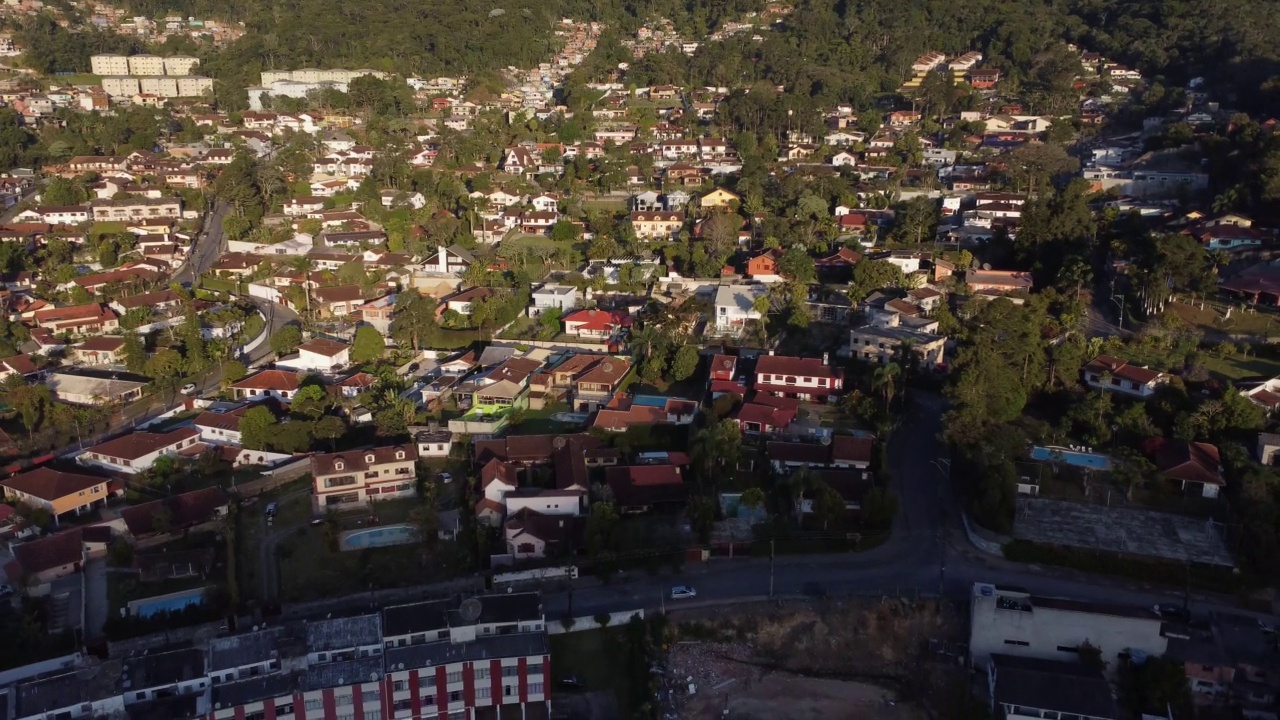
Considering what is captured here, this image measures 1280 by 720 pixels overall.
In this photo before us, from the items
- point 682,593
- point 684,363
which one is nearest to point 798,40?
point 684,363

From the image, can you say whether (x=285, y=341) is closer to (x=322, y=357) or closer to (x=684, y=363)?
(x=322, y=357)

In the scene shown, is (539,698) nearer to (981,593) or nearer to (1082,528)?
(981,593)

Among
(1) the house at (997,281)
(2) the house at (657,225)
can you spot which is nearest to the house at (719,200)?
(2) the house at (657,225)

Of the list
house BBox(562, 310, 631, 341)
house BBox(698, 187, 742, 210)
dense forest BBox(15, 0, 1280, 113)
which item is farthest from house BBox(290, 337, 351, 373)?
dense forest BBox(15, 0, 1280, 113)

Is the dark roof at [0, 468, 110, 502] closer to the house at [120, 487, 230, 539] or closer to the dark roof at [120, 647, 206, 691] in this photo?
the house at [120, 487, 230, 539]

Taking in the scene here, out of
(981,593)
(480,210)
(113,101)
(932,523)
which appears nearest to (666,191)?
(480,210)

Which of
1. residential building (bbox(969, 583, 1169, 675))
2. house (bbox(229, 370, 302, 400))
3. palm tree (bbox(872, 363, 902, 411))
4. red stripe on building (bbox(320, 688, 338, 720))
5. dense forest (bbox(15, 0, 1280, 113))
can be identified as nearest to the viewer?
red stripe on building (bbox(320, 688, 338, 720))
